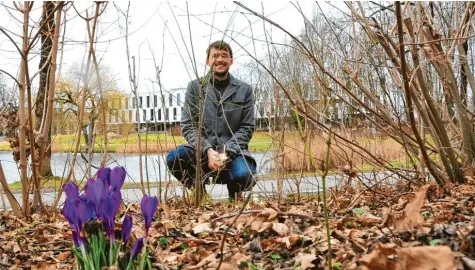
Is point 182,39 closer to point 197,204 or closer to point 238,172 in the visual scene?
point 197,204

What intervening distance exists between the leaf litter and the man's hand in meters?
1.61

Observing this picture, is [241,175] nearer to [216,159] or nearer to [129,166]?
[216,159]

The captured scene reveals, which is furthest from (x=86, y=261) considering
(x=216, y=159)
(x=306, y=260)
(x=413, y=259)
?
(x=216, y=159)

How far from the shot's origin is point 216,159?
4.21m

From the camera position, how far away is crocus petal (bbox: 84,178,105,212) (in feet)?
3.92

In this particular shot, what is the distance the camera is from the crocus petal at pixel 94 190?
3.92 ft

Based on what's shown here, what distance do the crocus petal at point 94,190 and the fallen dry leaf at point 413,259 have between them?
643mm

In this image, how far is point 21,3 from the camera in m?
3.12

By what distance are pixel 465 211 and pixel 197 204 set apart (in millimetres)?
1990

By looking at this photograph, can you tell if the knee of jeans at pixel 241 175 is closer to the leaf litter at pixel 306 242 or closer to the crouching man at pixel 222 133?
the crouching man at pixel 222 133

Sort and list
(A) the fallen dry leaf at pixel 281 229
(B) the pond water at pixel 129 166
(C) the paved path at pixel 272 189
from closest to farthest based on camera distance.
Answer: (A) the fallen dry leaf at pixel 281 229 < (B) the pond water at pixel 129 166 < (C) the paved path at pixel 272 189

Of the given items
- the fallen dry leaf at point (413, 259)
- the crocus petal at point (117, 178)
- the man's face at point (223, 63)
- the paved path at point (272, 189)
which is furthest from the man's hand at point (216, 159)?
the fallen dry leaf at point (413, 259)

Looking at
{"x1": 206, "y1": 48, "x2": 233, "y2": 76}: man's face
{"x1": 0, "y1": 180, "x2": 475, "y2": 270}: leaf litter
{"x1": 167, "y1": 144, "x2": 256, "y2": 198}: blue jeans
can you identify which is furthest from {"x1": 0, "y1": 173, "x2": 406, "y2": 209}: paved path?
{"x1": 206, "y1": 48, "x2": 233, "y2": 76}: man's face

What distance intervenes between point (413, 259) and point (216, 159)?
3.22 meters
